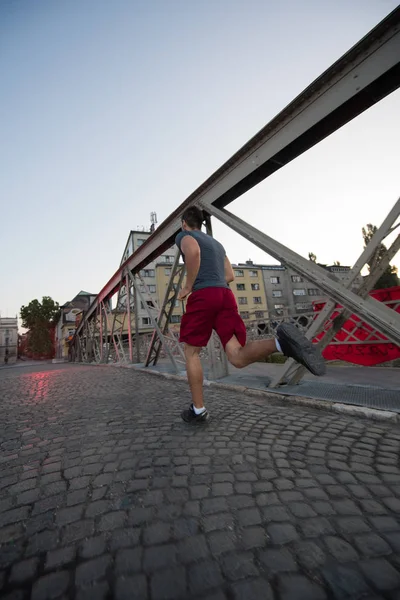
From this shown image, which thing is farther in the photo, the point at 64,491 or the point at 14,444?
the point at 14,444

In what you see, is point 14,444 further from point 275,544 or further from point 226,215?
point 226,215

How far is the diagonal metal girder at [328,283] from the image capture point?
259 cm

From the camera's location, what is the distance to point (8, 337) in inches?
2901

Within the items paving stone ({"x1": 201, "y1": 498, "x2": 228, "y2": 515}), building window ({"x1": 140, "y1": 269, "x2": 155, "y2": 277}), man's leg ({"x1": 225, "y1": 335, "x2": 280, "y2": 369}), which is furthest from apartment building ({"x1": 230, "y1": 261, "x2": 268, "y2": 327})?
paving stone ({"x1": 201, "y1": 498, "x2": 228, "y2": 515})

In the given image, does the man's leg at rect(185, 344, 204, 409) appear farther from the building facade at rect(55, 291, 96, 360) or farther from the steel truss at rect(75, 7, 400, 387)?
the building facade at rect(55, 291, 96, 360)

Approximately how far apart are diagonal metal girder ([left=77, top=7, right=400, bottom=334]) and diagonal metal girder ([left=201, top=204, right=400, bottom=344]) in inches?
26.7

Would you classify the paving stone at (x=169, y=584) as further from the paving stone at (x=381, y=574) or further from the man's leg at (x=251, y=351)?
the man's leg at (x=251, y=351)

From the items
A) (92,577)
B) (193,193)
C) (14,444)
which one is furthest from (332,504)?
(193,193)

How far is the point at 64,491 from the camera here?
1566 mm

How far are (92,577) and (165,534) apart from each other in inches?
12.4

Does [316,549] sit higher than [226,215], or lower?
lower

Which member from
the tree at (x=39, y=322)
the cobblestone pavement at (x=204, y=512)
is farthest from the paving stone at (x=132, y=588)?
the tree at (x=39, y=322)

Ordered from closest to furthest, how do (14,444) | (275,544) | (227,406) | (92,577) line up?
(92,577), (275,544), (14,444), (227,406)

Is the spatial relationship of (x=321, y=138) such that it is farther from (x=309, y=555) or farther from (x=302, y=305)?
(x=302, y=305)
